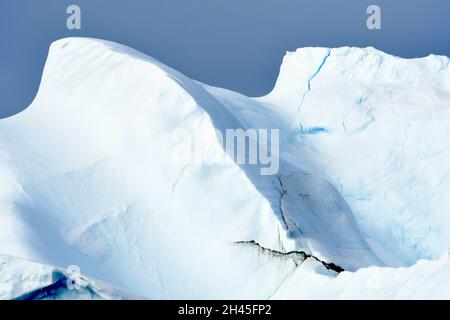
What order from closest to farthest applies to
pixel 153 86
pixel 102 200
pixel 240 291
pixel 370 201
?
pixel 240 291
pixel 102 200
pixel 153 86
pixel 370 201

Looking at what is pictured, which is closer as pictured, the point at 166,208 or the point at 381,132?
the point at 166,208

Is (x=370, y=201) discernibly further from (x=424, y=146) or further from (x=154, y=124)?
(x=154, y=124)

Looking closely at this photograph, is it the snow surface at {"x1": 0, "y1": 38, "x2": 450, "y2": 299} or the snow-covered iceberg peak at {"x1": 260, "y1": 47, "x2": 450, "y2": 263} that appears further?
the snow-covered iceberg peak at {"x1": 260, "y1": 47, "x2": 450, "y2": 263}

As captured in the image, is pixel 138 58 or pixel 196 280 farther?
pixel 138 58

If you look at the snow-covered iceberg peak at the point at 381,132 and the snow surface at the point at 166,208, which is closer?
the snow surface at the point at 166,208

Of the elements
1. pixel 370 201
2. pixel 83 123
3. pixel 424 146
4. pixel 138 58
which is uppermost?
pixel 138 58

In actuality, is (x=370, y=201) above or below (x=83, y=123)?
below

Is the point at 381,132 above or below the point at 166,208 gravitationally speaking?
below
